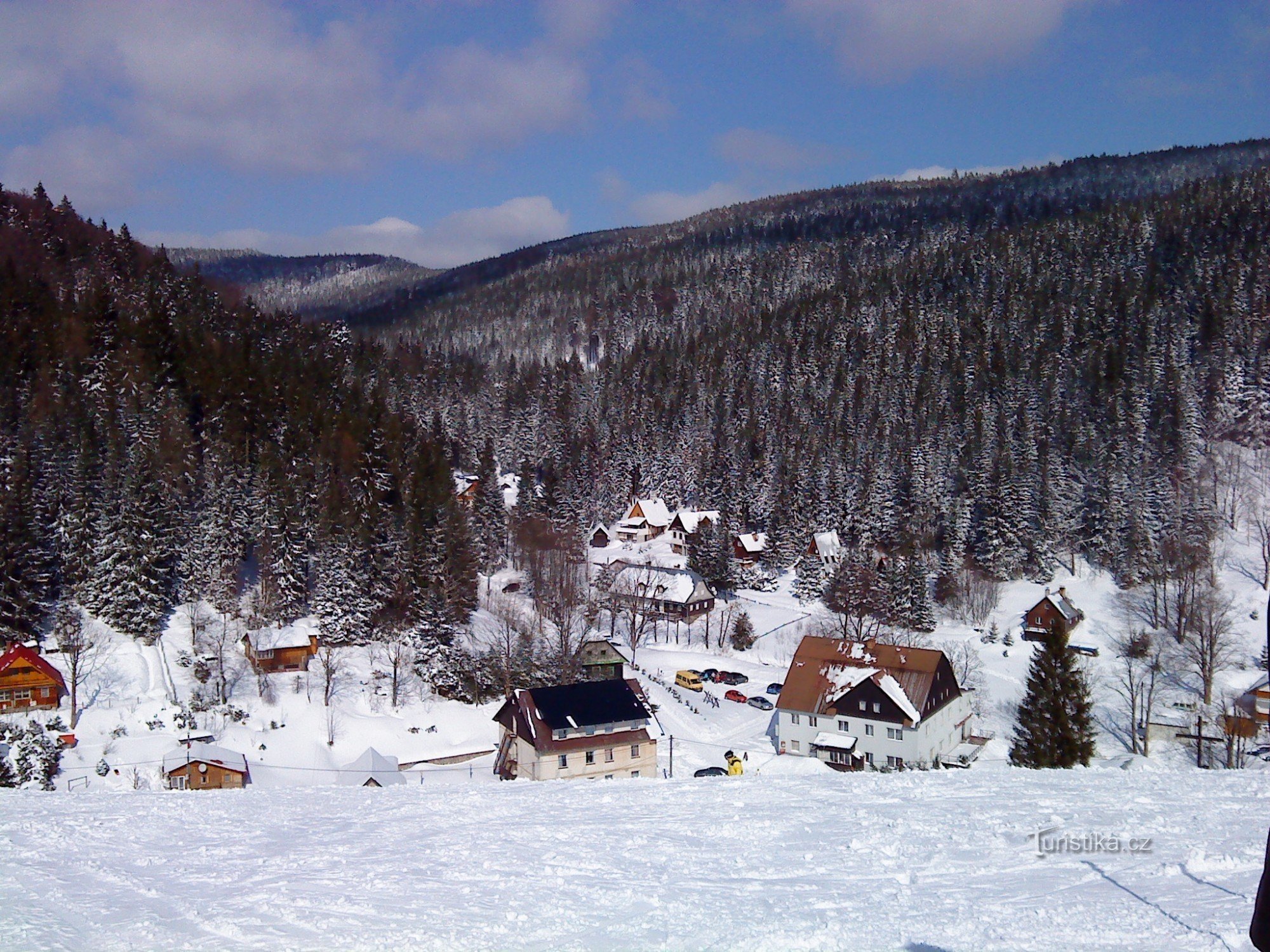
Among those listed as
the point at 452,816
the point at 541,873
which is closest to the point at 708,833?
the point at 541,873

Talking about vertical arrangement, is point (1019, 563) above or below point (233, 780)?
above

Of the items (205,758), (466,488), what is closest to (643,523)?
(466,488)

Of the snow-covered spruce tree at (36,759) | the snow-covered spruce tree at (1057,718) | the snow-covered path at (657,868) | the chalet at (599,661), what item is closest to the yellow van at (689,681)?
the chalet at (599,661)

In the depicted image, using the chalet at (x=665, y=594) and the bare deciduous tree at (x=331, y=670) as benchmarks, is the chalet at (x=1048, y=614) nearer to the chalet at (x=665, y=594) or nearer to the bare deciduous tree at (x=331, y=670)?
the chalet at (x=665, y=594)

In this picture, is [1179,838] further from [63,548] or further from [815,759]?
[63,548]

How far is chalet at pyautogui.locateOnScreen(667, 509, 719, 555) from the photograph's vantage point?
72375mm

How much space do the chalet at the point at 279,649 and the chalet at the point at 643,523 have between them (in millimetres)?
40115

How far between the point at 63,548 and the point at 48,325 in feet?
67.7

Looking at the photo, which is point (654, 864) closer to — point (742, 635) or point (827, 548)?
point (742, 635)

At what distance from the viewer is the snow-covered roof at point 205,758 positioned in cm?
2739

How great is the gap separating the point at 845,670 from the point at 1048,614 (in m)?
20.7

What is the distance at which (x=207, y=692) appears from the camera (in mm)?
34906

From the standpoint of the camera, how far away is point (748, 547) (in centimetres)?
6638

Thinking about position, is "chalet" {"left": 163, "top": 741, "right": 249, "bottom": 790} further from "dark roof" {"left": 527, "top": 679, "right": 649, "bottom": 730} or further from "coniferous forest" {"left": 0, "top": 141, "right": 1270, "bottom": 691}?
"coniferous forest" {"left": 0, "top": 141, "right": 1270, "bottom": 691}
